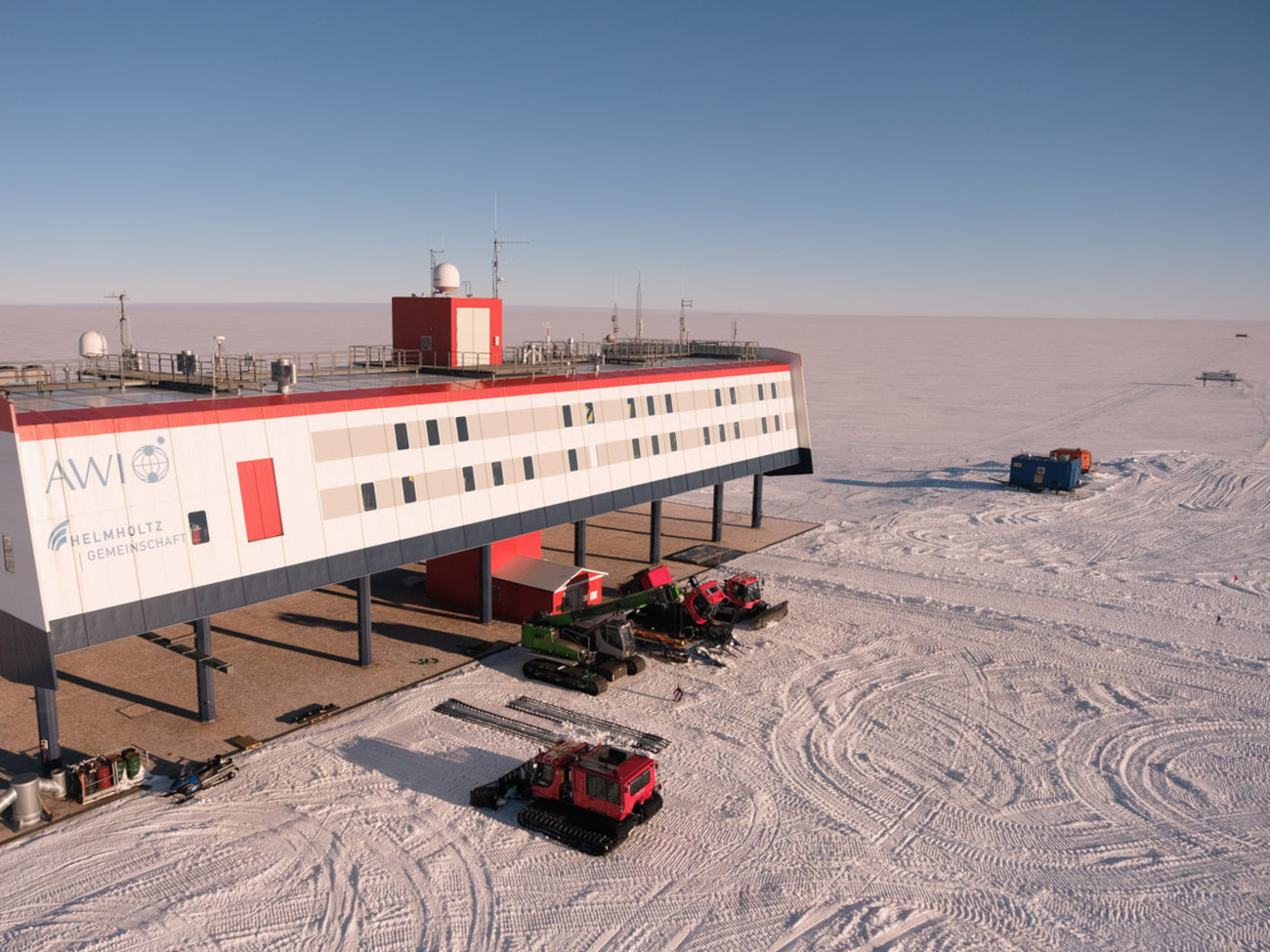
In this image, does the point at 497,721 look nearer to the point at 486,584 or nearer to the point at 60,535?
the point at 486,584

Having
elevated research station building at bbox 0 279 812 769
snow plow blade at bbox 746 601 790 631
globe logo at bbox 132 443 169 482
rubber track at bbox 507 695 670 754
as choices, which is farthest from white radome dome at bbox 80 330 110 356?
snow plow blade at bbox 746 601 790 631

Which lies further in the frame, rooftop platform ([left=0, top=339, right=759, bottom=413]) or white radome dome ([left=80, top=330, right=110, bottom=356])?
Result: white radome dome ([left=80, top=330, right=110, bottom=356])

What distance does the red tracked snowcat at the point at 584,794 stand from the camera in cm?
1989

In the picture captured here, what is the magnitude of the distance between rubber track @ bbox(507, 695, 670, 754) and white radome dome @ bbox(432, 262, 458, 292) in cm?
2146

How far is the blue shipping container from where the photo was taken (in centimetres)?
5734

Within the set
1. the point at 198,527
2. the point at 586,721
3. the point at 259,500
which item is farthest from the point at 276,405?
the point at 586,721

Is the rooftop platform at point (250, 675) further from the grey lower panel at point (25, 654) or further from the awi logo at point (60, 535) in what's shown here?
the awi logo at point (60, 535)

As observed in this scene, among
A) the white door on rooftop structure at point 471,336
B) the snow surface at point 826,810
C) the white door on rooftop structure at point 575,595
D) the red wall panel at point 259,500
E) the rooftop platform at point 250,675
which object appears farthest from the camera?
the white door on rooftop structure at point 471,336

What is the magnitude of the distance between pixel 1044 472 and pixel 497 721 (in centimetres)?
4578

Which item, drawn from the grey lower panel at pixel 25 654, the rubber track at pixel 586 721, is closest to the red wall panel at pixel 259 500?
the grey lower panel at pixel 25 654

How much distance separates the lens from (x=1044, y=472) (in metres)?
58.1

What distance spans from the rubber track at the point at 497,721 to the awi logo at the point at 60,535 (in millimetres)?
10925

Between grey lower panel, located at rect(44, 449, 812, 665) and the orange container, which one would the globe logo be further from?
the orange container

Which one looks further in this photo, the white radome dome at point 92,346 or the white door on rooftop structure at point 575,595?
→ the white door on rooftop structure at point 575,595
